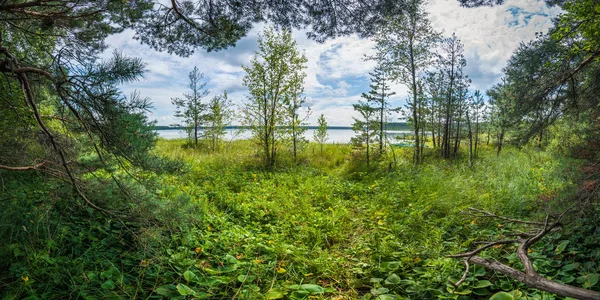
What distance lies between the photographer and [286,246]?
3109 mm

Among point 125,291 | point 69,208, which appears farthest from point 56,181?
point 125,291

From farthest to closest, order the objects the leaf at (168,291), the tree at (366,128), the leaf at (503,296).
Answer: the tree at (366,128) → the leaf at (168,291) → the leaf at (503,296)

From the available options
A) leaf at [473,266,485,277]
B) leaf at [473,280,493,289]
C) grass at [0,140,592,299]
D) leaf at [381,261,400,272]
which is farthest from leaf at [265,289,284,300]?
leaf at [473,266,485,277]

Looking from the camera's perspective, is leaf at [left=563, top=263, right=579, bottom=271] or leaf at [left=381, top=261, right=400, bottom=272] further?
leaf at [left=381, top=261, right=400, bottom=272]

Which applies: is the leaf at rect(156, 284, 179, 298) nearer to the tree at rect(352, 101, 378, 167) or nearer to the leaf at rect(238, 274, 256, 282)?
the leaf at rect(238, 274, 256, 282)

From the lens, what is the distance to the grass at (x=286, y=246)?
222 centimetres

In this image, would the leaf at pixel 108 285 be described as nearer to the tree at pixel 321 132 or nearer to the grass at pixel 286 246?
the grass at pixel 286 246

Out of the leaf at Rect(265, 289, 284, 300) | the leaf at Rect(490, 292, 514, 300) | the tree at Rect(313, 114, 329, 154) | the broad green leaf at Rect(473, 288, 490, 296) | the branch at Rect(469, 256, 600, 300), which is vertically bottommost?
the leaf at Rect(265, 289, 284, 300)

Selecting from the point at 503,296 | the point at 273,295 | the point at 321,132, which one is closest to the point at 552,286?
the point at 503,296

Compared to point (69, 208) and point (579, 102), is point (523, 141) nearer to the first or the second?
point (579, 102)

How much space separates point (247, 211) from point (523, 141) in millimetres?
4326

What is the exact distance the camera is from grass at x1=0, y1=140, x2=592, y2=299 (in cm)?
222

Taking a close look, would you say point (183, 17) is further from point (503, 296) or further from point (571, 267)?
point (571, 267)

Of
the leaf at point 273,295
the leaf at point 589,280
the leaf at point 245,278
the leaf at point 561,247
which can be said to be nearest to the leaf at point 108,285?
the leaf at point 245,278
